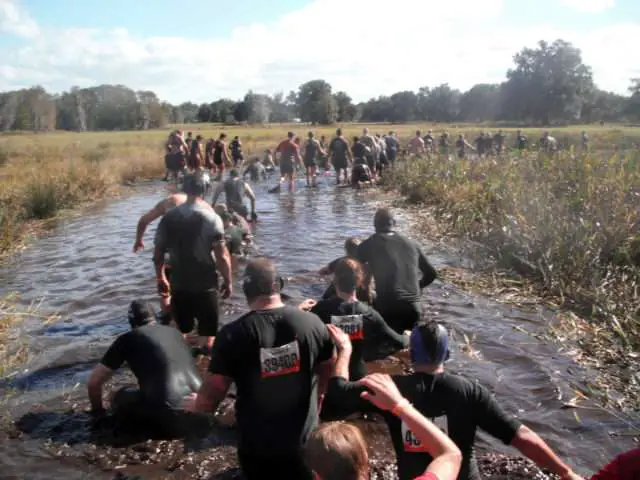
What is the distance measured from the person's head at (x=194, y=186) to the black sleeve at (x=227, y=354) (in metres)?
2.80

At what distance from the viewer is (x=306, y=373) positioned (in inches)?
134

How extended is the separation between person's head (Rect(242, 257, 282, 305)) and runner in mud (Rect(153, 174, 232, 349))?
264cm

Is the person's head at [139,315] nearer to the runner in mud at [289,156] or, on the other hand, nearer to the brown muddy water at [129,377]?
the brown muddy water at [129,377]

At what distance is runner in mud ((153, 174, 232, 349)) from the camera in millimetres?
5812

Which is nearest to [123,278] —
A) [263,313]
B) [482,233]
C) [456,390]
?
[482,233]

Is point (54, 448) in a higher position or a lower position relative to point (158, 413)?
lower

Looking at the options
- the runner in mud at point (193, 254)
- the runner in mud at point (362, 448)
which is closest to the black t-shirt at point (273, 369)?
the runner in mud at point (362, 448)

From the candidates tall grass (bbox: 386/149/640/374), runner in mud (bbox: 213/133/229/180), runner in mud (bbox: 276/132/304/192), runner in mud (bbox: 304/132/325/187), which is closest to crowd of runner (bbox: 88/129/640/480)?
tall grass (bbox: 386/149/640/374)

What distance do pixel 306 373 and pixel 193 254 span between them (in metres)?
2.82

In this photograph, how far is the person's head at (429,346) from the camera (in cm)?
295

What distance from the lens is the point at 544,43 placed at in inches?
3177

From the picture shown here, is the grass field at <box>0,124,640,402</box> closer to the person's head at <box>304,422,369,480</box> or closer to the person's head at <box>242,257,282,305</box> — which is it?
the person's head at <box>242,257,282,305</box>

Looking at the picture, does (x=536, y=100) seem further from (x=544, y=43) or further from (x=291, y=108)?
(x=291, y=108)

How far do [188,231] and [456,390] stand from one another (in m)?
3.59
